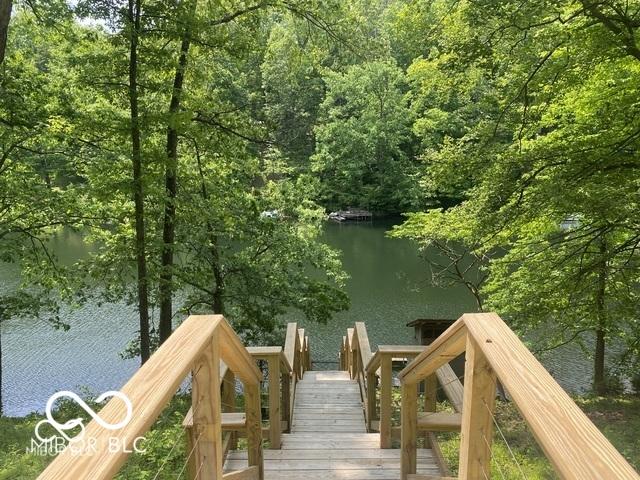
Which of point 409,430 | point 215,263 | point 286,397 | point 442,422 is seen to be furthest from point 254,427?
point 215,263

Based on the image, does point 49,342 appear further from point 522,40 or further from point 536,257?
point 522,40

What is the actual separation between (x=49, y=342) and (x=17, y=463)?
12037 mm

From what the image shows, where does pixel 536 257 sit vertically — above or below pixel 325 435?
above

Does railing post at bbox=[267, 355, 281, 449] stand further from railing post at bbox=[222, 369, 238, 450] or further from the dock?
railing post at bbox=[222, 369, 238, 450]

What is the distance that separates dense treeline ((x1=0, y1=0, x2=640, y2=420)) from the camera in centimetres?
561

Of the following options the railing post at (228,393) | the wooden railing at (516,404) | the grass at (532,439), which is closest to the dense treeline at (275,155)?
the grass at (532,439)

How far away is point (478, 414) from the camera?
168cm

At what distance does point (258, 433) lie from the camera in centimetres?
290

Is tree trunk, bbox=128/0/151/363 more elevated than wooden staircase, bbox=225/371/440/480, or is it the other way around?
tree trunk, bbox=128/0/151/363

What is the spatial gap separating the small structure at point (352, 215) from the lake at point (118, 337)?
13.7 meters

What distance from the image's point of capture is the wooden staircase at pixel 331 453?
3250 mm

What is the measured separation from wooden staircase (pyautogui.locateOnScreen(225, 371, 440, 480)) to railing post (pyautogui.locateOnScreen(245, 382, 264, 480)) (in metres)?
0.33

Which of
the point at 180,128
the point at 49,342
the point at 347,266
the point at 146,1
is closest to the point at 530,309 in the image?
the point at 180,128

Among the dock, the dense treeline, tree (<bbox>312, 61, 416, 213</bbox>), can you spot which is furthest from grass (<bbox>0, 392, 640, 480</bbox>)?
tree (<bbox>312, 61, 416, 213</bbox>)
